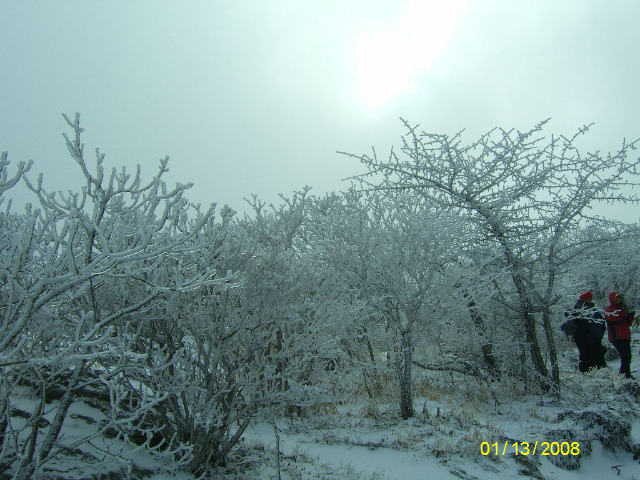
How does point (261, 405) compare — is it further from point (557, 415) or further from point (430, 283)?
point (557, 415)

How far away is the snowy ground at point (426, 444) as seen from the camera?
3.86 m

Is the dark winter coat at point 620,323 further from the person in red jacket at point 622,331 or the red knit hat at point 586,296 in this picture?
the red knit hat at point 586,296

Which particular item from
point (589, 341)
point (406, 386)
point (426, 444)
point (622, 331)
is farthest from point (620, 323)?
point (426, 444)

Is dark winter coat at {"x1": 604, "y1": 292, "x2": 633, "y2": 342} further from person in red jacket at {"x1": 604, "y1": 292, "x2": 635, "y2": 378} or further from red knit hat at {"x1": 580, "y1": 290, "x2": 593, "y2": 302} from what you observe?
red knit hat at {"x1": 580, "y1": 290, "x2": 593, "y2": 302}

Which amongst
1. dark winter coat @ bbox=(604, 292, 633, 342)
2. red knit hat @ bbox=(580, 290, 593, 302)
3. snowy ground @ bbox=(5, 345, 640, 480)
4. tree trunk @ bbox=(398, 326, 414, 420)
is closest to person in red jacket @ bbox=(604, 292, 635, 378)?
dark winter coat @ bbox=(604, 292, 633, 342)

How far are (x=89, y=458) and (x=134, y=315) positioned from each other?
126 cm

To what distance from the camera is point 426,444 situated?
4.53 m

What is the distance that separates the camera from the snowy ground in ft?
12.7

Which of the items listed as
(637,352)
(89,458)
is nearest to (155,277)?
(89,458)

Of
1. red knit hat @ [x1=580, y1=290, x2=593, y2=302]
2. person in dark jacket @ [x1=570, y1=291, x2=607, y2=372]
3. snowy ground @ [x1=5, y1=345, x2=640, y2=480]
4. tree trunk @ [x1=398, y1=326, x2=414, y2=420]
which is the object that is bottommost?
snowy ground @ [x1=5, y1=345, x2=640, y2=480]

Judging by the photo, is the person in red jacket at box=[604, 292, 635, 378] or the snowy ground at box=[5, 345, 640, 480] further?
the person in red jacket at box=[604, 292, 635, 378]

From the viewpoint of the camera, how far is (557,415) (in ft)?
17.9

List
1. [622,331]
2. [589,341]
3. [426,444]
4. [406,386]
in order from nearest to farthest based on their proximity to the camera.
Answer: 1. [426,444]
2. [406,386]
3. [622,331]
4. [589,341]

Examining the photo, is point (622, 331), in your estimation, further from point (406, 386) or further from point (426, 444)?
point (426, 444)
